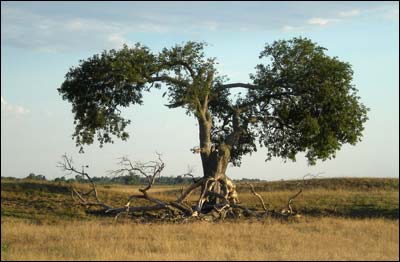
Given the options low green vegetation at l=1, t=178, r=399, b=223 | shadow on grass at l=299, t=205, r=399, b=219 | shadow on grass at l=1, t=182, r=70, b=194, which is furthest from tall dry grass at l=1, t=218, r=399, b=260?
shadow on grass at l=1, t=182, r=70, b=194

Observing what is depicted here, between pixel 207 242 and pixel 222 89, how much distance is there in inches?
608

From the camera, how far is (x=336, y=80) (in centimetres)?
2977

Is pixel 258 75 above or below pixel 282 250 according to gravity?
above

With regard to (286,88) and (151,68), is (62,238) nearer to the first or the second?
(151,68)

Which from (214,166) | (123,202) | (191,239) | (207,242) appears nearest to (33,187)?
(123,202)

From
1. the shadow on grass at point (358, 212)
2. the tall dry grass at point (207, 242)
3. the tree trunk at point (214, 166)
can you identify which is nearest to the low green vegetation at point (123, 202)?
the shadow on grass at point (358, 212)

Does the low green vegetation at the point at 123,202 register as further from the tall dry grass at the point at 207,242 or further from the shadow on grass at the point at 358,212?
the tall dry grass at the point at 207,242

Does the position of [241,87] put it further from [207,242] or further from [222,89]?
[207,242]

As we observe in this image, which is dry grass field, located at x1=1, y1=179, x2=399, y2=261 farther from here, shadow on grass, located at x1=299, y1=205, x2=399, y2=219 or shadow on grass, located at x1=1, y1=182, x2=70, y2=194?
shadow on grass, located at x1=1, y1=182, x2=70, y2=194

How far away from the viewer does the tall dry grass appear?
48.6 feet

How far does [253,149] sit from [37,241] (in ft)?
58.5

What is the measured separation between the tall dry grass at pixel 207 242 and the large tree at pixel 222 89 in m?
7.88

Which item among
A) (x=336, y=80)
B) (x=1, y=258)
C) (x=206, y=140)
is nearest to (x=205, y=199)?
(x=206, y=140)

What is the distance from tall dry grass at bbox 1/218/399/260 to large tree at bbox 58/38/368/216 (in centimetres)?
788
